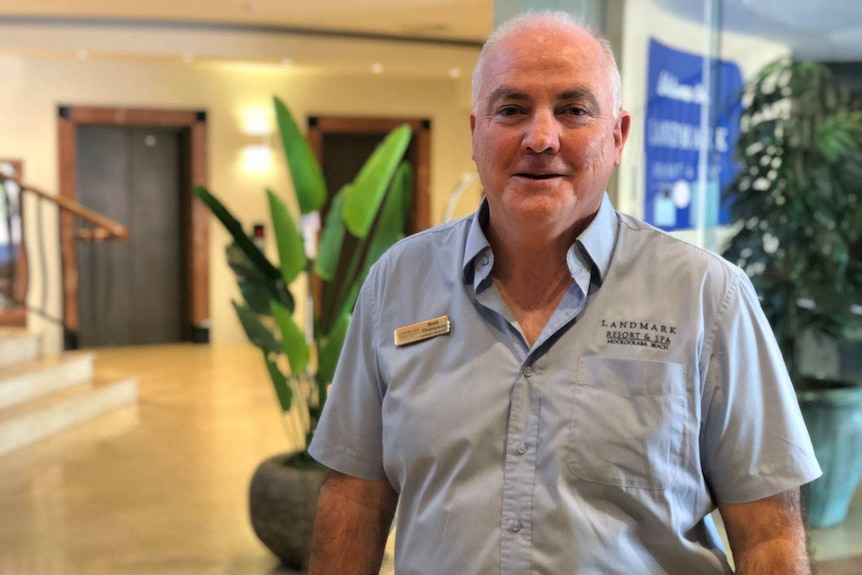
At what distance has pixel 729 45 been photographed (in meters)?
3.31

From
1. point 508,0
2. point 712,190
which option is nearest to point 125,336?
point 712,190

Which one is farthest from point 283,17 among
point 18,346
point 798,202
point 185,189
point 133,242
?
point 798,202

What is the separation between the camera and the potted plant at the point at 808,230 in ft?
11.1

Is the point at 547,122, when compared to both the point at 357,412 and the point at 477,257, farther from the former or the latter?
the point at 357,412

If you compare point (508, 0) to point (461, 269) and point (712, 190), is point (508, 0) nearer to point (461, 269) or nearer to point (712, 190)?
point (461, 269)

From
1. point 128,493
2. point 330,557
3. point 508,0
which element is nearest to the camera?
point 330,557

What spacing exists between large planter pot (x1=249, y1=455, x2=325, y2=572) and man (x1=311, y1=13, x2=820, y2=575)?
93.6 inches

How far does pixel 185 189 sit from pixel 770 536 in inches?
405

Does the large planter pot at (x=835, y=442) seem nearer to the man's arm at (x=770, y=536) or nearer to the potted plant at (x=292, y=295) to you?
the potted plant at (x=292, y=295)

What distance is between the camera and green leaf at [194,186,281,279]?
146 inches

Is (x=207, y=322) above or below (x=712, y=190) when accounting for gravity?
below

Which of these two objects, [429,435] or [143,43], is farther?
[143,43]

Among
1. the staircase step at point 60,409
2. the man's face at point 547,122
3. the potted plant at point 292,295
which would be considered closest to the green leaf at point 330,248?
the potted plant at point 292,295

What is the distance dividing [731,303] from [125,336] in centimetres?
1026
